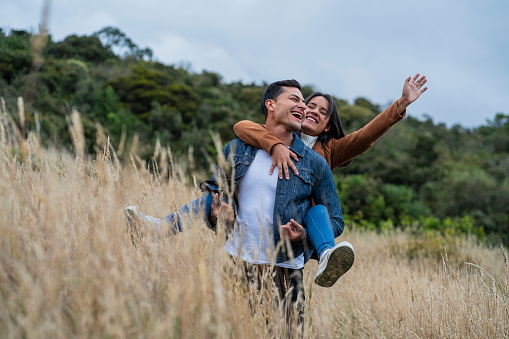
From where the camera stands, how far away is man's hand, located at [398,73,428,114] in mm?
3025

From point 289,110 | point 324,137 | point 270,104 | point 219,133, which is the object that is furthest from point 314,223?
point 219,133

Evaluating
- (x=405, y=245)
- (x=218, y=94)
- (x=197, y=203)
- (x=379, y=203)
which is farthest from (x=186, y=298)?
(x=218, y=94)

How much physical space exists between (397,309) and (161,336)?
2446 mm

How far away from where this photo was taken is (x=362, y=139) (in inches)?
119

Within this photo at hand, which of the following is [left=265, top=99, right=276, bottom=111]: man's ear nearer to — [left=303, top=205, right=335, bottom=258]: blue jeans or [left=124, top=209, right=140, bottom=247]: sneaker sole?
[left=303, top=205, right=335, bottom=258]: blue jeans

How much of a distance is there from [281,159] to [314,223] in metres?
0.42

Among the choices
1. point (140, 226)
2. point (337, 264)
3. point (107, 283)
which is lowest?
point (337, 264)

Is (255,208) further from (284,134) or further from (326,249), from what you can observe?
(284,134)

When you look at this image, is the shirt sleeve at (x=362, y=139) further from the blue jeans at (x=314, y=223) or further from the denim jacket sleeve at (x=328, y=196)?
the blue jeans at (x=314, y=223)

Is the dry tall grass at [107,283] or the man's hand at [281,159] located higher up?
the man's hand at [281,159]

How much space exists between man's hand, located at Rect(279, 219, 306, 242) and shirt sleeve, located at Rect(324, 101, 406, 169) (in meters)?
1.00

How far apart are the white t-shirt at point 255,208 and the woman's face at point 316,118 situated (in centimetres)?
65

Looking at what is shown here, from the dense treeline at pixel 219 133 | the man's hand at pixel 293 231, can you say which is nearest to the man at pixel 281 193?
the man's hand at pixel 293 231

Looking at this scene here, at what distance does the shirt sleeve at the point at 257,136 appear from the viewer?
243 centimetres
